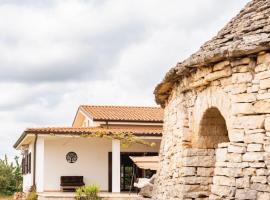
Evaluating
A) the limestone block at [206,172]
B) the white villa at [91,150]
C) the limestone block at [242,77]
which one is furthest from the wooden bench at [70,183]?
the limestone block at [242,77]

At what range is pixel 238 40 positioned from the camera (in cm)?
755

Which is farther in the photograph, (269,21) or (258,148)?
(269,21)

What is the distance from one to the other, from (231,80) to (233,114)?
48cm

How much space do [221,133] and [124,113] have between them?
637 inches

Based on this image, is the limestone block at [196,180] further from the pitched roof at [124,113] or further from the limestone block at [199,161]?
the pitched roof at [124,113]

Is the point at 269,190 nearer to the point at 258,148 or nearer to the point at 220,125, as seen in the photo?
the point at 258,148

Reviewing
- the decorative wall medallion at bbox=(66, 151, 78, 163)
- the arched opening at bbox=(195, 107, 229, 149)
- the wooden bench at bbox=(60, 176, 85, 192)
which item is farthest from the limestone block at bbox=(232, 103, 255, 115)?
the decorative wall medallion at bbox=(66, 151, 78, 163)

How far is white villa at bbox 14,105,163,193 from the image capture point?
21.2m

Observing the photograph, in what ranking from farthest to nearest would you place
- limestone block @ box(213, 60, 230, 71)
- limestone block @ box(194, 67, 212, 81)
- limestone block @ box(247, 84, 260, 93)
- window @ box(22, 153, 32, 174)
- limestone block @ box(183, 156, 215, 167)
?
window @ box(22, 153, 32, 174), limestone block @ box(183, 156, 215, 167), limestone block @ box(194, 67, 212, 81), limestone block @ box(213, 60, 230, 71), limestone block @ box(247, 84, 260, 93)

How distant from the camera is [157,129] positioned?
78.4ft

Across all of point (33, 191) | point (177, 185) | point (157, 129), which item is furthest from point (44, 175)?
point (177, 185)

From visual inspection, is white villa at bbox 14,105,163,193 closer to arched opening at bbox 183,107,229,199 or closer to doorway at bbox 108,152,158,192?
doorway at bbox 108,152,158,192

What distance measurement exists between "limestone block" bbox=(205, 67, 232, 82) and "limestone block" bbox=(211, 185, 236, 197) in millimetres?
1478

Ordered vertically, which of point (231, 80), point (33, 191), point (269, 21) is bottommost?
point (33, 191)
